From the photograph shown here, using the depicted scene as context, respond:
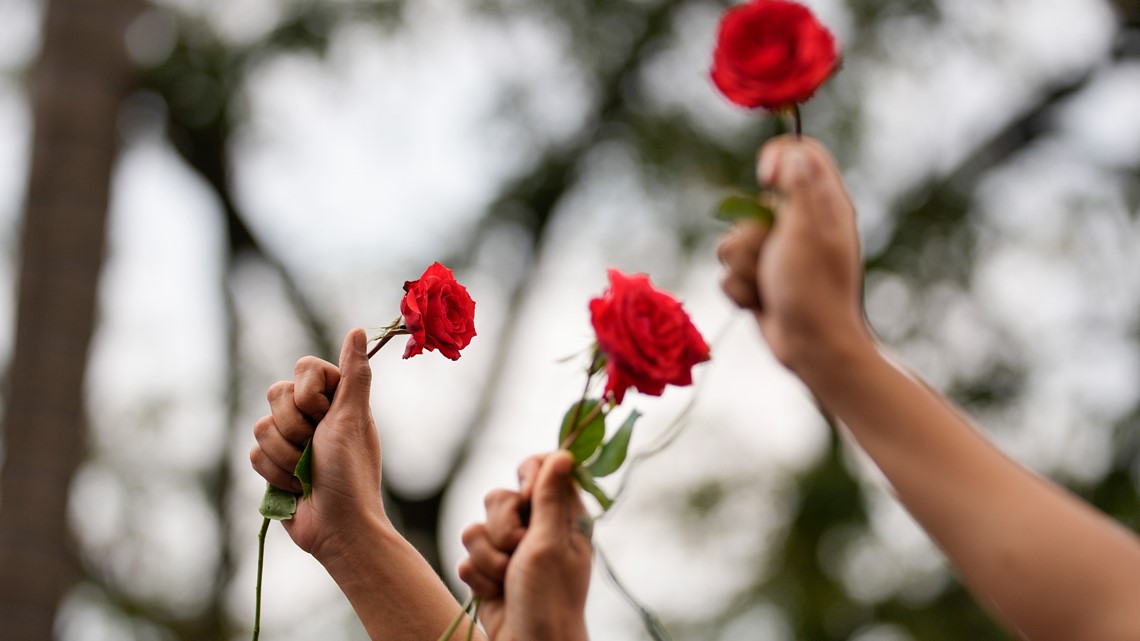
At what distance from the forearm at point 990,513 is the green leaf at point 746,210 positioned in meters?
0.07

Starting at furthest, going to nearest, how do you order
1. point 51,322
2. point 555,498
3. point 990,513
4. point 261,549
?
point 51,322 → point 261,549 → point 555,498 → point 990,513

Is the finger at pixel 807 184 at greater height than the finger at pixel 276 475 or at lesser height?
lesser

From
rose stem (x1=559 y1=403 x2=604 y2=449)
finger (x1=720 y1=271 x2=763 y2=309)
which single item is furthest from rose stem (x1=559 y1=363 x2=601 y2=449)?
finger (x1=720 y1=271 x2=763 y2=309)

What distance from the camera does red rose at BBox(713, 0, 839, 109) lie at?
0.52 metres

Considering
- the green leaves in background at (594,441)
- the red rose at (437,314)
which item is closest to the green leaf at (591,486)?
the green leaves in background at (594,441)

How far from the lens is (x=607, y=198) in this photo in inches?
167

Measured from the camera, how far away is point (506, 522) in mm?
587

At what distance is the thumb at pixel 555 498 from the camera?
0.56m

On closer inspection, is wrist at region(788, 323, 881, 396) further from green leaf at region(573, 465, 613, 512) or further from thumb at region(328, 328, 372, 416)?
thumb at region(328, 328, 372, 416)

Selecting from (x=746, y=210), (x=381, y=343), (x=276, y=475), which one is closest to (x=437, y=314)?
(x=381, y=343)

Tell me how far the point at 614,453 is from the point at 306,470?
0.64 feet

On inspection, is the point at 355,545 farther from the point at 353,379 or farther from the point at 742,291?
the point at 742,291

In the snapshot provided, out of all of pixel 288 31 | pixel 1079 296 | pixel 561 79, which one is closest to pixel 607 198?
pixel 561 79

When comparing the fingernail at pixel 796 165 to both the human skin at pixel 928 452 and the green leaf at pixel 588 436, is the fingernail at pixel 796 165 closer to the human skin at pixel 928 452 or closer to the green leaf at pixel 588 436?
the human skin at pixel 928 452
